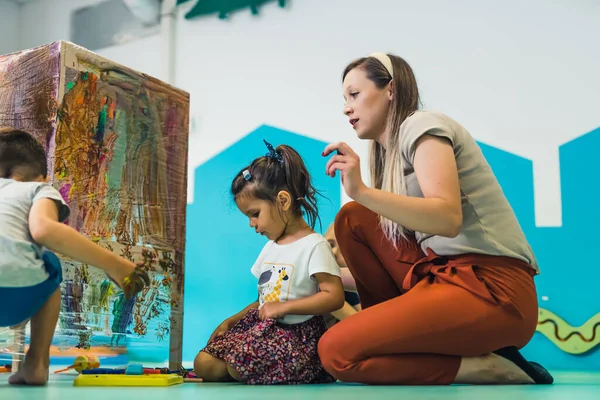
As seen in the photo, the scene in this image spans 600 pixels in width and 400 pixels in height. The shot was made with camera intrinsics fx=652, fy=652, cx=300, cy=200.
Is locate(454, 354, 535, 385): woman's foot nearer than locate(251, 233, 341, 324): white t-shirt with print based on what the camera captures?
Yes

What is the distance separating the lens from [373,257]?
1.52m

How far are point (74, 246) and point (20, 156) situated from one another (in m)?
0.27

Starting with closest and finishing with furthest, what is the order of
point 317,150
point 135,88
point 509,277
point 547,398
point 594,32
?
1. point 547,398
2. point 509,277
3. point 135,88
4. point 594,32
5. point 317,150

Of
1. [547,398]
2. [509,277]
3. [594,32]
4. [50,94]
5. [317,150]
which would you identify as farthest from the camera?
[317,150]

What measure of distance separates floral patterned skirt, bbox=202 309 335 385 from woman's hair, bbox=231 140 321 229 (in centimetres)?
29

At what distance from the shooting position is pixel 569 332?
235 centimetres

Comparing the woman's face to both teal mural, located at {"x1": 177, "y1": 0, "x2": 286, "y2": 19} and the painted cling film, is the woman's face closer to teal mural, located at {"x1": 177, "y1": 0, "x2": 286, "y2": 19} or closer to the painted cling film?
the painted cling film

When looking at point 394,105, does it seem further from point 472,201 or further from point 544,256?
point 544,256

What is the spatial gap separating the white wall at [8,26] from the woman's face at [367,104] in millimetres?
3170

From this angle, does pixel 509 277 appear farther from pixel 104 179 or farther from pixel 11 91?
pixel 11 91

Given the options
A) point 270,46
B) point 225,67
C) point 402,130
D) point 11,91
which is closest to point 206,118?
point 225,67

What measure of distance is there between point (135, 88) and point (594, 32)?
1.78 meters

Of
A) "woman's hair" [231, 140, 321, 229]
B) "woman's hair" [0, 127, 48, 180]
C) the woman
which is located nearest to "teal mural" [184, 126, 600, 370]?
the woman

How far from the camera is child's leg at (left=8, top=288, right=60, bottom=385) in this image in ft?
3.67
